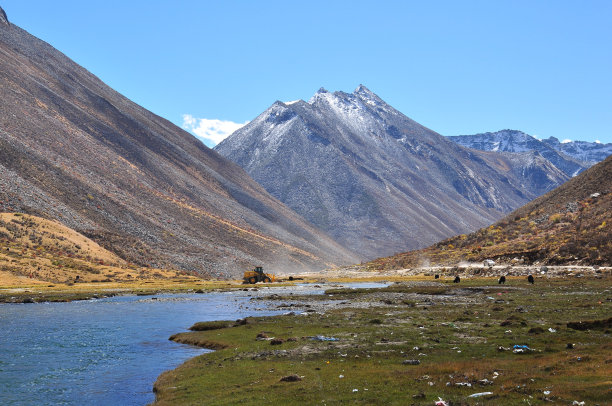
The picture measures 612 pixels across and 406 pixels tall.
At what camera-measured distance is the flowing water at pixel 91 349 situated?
22.6 metres

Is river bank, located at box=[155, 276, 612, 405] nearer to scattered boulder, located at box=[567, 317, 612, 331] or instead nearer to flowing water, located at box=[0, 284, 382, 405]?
scattered boulder, located at box=[567, 317, 612, 331]

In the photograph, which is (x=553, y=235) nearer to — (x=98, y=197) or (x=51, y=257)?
(x=51, y=257)

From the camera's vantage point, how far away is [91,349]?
3291 cm

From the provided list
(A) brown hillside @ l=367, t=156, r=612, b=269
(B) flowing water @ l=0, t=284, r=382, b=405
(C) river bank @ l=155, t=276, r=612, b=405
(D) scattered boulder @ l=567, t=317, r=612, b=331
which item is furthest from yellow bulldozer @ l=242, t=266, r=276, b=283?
(D) scattered boulder @ l=567, t=317, r=612, b=331

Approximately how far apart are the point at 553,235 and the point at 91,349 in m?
95.5

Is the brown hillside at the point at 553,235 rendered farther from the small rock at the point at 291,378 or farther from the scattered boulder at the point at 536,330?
the small rock at the point at 291,378

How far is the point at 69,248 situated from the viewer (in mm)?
110438

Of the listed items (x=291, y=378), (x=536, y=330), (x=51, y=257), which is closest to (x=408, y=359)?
(x=291, y=378)

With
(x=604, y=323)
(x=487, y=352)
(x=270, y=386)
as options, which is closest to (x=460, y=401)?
(x=270, y=386)

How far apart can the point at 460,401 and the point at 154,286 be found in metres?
87.2

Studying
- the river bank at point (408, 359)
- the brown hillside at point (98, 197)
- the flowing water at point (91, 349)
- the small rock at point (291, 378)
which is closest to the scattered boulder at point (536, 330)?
the river bank at point (408, 359)

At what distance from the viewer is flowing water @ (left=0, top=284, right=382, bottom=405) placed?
22641 millimetres

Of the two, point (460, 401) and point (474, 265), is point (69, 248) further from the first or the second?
point (460, 401)

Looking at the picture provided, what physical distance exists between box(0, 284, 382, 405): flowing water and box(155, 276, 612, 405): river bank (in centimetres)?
215
